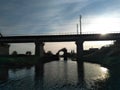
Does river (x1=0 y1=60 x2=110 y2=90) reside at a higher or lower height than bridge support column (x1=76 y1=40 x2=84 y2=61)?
lower

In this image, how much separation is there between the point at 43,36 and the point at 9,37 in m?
17.6

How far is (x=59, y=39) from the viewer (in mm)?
98375

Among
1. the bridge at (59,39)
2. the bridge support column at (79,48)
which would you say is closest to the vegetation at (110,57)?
the bridge at (59,39)

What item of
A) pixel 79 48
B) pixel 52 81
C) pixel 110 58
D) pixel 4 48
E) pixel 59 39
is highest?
pixel 59 39

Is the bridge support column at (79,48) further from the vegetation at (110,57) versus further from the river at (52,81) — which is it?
the river at (52,81)

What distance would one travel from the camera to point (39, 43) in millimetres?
100812

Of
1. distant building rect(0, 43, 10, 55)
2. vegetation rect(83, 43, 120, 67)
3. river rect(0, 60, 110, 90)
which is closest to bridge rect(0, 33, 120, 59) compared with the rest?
distant building rect(0, 43, 10, 55)

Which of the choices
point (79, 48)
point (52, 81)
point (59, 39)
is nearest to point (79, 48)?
point (79, 48)

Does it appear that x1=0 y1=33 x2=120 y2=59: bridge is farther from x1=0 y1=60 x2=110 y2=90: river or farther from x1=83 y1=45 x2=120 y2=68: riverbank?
x1=0 y1=60 x2=110 y2=90: river

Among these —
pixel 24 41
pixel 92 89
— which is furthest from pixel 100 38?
pixel 92 89

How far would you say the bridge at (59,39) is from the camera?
94169 millimetres

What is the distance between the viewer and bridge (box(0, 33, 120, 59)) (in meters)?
94.2

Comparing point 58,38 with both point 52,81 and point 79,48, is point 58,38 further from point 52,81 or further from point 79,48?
point 52,81

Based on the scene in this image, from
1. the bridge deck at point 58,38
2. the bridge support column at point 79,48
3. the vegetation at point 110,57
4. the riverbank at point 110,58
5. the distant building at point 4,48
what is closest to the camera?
the riverbank at point 110,58
